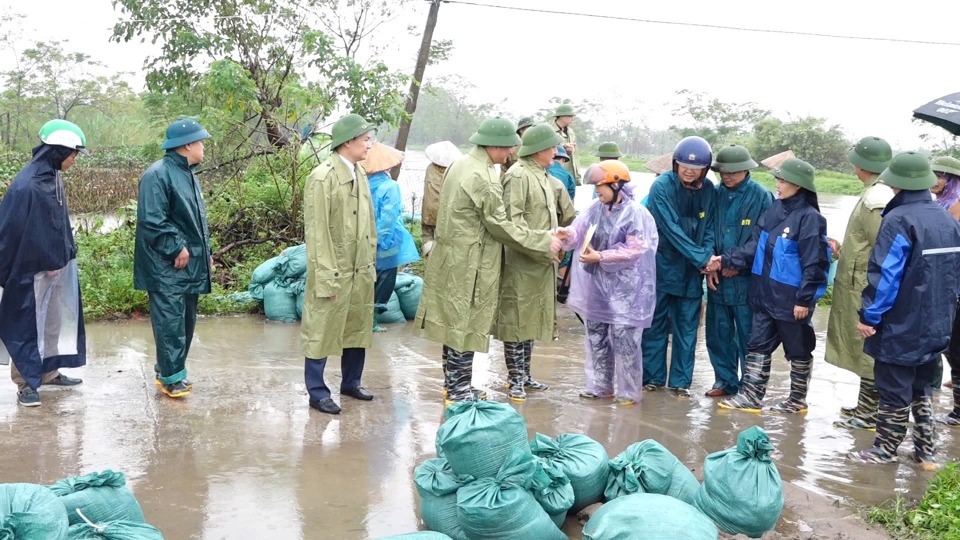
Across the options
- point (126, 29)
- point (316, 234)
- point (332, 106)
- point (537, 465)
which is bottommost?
point (537, 465)

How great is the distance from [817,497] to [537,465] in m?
1.65

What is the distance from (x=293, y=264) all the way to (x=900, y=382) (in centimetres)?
532

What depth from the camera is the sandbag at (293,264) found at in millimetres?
8375

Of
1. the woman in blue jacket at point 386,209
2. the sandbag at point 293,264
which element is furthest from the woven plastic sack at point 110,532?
the sandbag at point 293,264

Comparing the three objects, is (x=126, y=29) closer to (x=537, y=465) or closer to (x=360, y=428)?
(x=360, y=428)

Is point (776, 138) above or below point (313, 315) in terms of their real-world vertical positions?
above

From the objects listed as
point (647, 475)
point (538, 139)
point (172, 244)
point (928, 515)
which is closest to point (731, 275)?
point (538, 139)

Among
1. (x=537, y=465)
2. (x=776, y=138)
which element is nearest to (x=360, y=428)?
(x=537, y=465)

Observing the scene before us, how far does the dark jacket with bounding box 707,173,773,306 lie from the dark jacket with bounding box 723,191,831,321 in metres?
0.18

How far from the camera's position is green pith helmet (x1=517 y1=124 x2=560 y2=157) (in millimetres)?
5949

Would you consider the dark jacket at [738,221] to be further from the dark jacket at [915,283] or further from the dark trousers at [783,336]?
the dark jacket at [915,283]

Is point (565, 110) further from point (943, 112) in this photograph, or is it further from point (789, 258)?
point (943, 112)

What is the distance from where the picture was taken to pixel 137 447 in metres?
4.86

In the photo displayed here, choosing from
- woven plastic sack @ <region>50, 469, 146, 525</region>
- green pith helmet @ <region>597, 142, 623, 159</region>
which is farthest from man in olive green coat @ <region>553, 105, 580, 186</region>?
woven plastic sack @ <region>50, 469, 146, 525</region>
